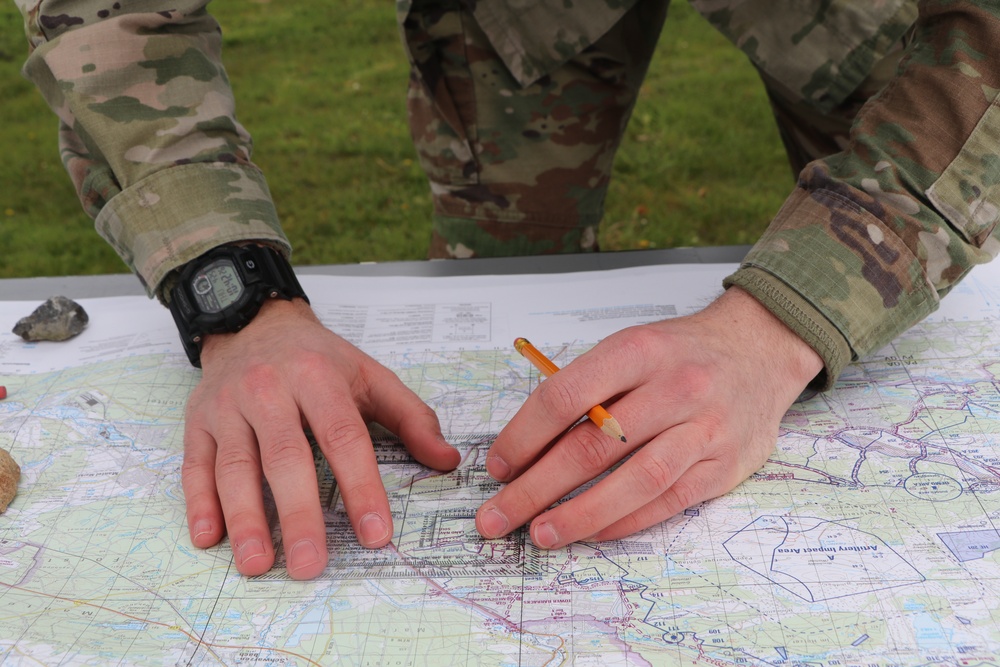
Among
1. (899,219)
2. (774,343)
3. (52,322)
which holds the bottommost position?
(52,322)

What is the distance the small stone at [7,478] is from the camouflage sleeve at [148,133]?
1.04 ft

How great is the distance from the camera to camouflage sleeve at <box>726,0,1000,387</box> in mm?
1137

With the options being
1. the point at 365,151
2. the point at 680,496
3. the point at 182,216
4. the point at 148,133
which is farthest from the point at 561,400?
the point at 365,151

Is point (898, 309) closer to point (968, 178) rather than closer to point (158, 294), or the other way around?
point (968, 178)

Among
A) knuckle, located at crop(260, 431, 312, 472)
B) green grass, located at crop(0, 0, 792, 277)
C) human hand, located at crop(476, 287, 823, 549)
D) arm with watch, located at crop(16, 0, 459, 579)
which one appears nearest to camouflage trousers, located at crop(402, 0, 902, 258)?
arm with watch, located at crop(16, 0, 459, 579)

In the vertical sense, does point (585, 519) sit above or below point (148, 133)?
below

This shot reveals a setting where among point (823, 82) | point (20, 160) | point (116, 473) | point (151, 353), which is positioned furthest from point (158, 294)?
point (20, 160)

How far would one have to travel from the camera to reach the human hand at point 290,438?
1.00 metres

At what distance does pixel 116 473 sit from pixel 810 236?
97 cm

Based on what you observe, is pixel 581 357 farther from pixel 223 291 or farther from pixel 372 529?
pixel 223 291

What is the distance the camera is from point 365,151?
3916 mm

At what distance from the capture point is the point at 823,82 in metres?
1.69

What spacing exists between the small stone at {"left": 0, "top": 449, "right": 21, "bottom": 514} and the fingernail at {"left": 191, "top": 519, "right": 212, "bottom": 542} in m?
0.27

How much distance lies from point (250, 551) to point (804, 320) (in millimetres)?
728
